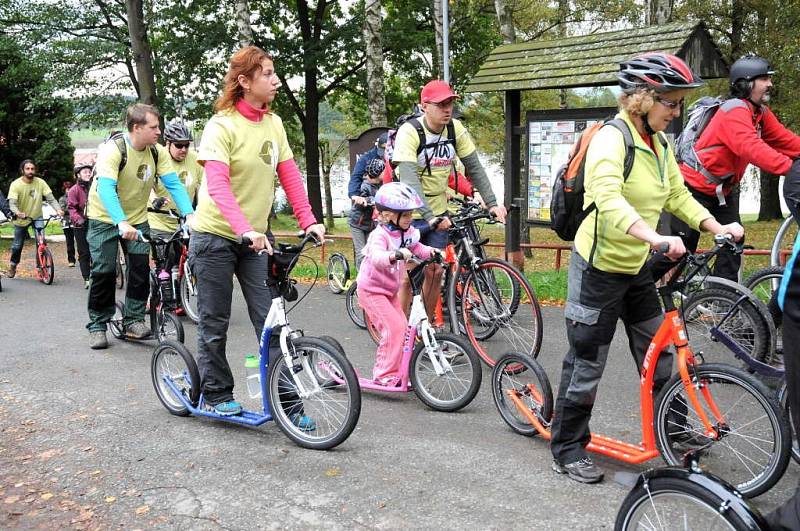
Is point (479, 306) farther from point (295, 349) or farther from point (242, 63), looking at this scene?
point (242, 63)

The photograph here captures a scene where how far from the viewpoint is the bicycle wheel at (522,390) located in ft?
14.9

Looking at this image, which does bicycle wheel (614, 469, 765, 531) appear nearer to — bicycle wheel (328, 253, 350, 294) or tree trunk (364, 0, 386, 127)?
bicycle wheel (328, 253, 350, 294)

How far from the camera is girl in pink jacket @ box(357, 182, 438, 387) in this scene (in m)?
5.36

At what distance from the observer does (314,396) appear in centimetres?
463

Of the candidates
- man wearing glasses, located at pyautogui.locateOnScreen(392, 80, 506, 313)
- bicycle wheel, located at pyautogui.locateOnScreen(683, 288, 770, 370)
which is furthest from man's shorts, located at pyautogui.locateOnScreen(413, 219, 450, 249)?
bicycle wheel, located at pyautogui.locateOnScreen(683, 288, 770, 370)

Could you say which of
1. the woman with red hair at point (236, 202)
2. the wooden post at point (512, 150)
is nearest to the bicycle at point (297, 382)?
the woman with red hair at point (236, 202)

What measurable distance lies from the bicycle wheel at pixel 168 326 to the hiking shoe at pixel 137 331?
694mm

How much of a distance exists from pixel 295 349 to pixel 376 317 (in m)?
1.00

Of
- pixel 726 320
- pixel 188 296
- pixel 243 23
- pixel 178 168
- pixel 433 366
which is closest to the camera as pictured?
pixel 433 366

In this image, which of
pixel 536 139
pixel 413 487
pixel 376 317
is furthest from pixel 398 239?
pixel 536 139

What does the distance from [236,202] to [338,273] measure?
6036mm

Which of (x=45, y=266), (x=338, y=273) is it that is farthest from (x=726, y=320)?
(x=45, y=266)

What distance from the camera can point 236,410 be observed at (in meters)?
4.95

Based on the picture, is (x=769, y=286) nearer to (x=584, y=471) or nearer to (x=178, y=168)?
(x=584, y=471)
